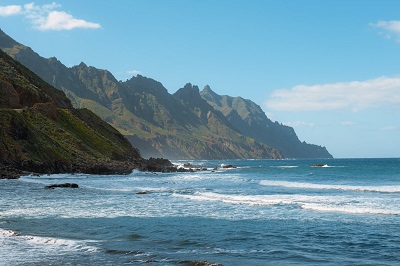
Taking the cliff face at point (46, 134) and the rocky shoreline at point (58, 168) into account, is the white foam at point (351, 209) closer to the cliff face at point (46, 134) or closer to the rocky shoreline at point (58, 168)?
the rocky shoreline at point (58, 168)

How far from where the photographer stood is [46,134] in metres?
103

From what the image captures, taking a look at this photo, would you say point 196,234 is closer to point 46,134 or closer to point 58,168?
point 58,168

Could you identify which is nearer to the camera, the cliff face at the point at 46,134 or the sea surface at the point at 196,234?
the sea surface at the point at 196,234

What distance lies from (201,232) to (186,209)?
11.4 metres

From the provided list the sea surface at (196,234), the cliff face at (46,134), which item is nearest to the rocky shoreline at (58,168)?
the cliff face at (46,134)

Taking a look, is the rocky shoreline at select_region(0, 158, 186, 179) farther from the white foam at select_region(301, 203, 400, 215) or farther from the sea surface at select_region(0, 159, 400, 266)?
the white foam at select_region(301, 203, 400, 215)

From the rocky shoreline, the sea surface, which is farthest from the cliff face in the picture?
the sea surface

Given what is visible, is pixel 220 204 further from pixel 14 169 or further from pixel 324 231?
pixel 14 169

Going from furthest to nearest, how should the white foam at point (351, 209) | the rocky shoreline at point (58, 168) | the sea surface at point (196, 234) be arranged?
the rocky shoreline at point (58, 168) → the white foam at point (351, 209) → the sea surface at point (196, 234)

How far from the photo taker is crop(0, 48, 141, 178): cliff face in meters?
85.8

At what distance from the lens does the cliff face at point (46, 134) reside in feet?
281

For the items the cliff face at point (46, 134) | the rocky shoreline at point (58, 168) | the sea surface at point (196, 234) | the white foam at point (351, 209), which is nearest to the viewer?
the sea surface at point (196, 234)

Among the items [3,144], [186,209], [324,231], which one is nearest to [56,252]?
[324,231]

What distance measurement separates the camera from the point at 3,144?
81.7m
